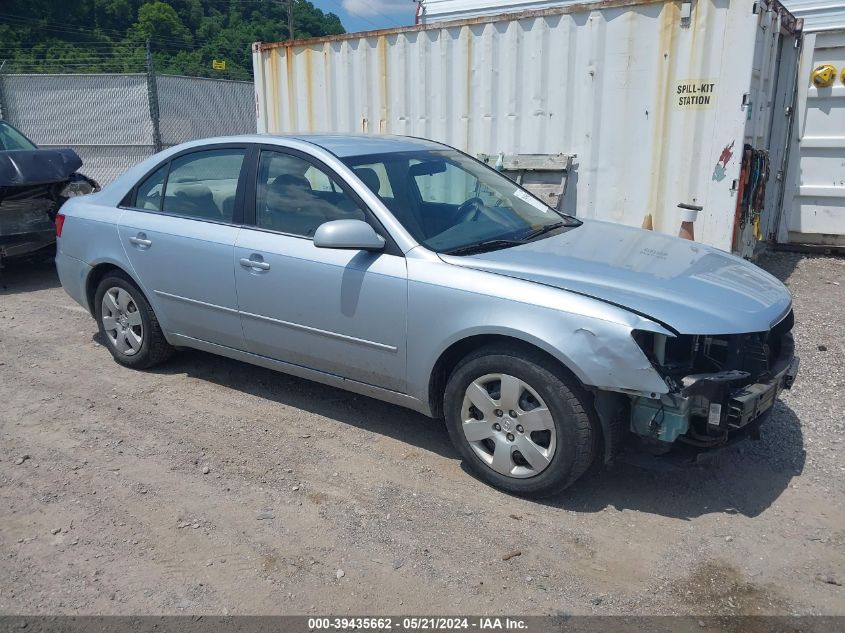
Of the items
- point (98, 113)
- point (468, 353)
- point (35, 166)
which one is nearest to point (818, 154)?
point (468, 353)

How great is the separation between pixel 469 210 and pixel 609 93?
3.27 meters

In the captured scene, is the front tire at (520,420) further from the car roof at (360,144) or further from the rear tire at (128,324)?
the rear tire at (128,324)

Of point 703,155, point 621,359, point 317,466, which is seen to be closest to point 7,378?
point 317,466

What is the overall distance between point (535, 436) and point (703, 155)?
4.04 meters

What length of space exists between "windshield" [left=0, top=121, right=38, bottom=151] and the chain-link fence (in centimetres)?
494

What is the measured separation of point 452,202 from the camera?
4.26m

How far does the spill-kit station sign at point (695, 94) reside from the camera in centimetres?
624

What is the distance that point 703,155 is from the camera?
637 cm

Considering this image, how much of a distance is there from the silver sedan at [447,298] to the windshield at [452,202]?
0.6 inches

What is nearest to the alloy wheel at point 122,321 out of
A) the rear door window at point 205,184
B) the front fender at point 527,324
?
the rear door window at point 205,184

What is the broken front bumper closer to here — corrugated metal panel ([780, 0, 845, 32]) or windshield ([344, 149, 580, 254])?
windshield ([344, 149, 580, 254])

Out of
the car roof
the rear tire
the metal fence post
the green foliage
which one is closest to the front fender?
the car roof

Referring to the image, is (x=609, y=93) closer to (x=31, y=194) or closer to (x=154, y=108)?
(x=31, y=194)

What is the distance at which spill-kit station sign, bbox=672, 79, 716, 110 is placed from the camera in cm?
624
